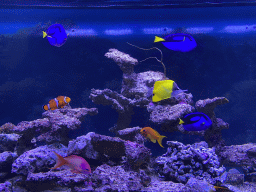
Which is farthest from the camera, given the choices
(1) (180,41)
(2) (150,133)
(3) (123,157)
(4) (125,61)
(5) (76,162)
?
(4) (125,61)

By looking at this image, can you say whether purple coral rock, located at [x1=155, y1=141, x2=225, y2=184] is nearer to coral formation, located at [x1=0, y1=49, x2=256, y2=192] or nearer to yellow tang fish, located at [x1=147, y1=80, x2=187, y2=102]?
coral formation, located at [x1=0, y1=49, x2=256, y2=192]

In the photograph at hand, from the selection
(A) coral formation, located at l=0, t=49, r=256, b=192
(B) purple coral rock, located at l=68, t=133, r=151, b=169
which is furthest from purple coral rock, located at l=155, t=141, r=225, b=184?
(B) purple coral rock, located at l=68, t=133, r=151, b=169

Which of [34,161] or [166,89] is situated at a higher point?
[166,89]

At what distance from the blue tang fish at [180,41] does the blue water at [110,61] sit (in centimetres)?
253

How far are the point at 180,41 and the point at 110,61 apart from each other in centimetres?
314

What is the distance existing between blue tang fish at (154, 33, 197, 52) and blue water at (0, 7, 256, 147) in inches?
99.8

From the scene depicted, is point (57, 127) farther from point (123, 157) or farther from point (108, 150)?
point (123, 157)

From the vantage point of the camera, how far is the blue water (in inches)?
203

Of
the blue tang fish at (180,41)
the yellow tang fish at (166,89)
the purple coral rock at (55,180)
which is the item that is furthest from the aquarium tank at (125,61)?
the purple coral rock at (55,180)

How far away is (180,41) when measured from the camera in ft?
7.98

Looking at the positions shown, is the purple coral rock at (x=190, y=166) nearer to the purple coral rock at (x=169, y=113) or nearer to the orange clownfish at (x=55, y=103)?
the purple coral rock at (x=169, y=113)

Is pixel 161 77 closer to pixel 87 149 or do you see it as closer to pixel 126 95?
pixel 126 95

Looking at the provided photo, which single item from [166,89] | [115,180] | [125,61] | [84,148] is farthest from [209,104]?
[84,148]

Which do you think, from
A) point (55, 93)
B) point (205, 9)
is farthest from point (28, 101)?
point (205, 9)
